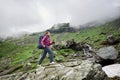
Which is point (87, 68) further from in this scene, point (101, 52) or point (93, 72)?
point (101, 52)

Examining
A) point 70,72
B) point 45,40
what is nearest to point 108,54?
point 45,40

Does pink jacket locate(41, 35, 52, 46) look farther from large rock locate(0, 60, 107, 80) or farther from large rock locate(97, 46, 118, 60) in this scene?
large rock locate(97, 46, 118, 60)

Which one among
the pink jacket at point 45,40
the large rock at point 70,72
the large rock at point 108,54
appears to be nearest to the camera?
the large rock at point 70,72

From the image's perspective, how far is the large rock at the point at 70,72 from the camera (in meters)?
23.5

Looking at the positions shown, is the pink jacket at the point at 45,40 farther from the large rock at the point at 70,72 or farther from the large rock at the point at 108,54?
the large rock at the point at 108,54

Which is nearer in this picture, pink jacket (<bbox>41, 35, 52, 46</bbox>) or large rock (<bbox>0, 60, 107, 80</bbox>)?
large rock (<bbox>0, 60, 107, 80</bbox>)

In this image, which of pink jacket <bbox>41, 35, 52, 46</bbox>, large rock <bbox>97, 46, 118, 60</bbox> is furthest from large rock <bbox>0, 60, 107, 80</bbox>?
large rock <bbox>97, 46, 118, 60</bbox>

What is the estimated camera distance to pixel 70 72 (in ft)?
78.8

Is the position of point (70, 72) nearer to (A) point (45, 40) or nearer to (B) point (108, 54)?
(A) point (45, 40)

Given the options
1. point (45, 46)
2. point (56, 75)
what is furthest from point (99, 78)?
point (45, 46)

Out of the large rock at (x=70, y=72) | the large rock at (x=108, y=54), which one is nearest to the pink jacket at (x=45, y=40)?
the large rock at (x=70, y=72)

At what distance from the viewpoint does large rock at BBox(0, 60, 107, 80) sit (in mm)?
23500

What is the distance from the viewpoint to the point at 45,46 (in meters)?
29.2

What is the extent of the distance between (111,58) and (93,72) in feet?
74.7
